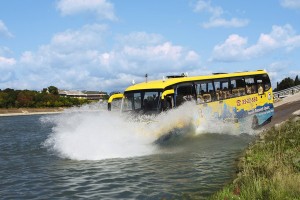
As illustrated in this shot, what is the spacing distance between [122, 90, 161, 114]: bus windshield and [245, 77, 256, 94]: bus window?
8.24 meters

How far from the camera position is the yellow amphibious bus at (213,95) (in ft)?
64.2

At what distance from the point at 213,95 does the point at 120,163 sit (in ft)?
27.2

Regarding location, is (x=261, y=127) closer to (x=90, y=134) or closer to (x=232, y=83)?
(x=232, y=83)

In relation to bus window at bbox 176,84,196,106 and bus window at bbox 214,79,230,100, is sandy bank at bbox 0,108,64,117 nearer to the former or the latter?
bus window at bbox 214,79,230,100

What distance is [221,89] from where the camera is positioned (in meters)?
23.1

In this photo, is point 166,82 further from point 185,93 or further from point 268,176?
point 268,176

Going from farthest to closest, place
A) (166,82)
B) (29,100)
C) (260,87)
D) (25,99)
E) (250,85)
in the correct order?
(29,100)
(25,99)
(260,87)
(250,85)
(166,82)

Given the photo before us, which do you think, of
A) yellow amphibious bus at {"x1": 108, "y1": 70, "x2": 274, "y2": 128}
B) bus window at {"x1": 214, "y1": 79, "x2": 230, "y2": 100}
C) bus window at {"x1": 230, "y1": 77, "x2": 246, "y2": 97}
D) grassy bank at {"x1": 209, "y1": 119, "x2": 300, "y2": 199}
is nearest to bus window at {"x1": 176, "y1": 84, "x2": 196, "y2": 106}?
yellow amphibious bus at {"x1": 108, "y1": 70, "x2": 274, "y2": 128}

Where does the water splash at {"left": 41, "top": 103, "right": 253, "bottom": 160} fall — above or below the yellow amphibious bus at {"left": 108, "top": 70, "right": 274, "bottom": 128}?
below

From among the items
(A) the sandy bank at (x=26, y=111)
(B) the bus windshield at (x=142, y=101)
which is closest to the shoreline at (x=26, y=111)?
(A) the sandy bank at (x=26, y=111)

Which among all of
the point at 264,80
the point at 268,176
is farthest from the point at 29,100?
the point at 268,176

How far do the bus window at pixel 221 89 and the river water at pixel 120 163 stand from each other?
6.38ft

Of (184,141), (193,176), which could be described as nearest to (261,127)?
(184,141)

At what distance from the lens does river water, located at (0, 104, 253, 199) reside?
1201 cm
